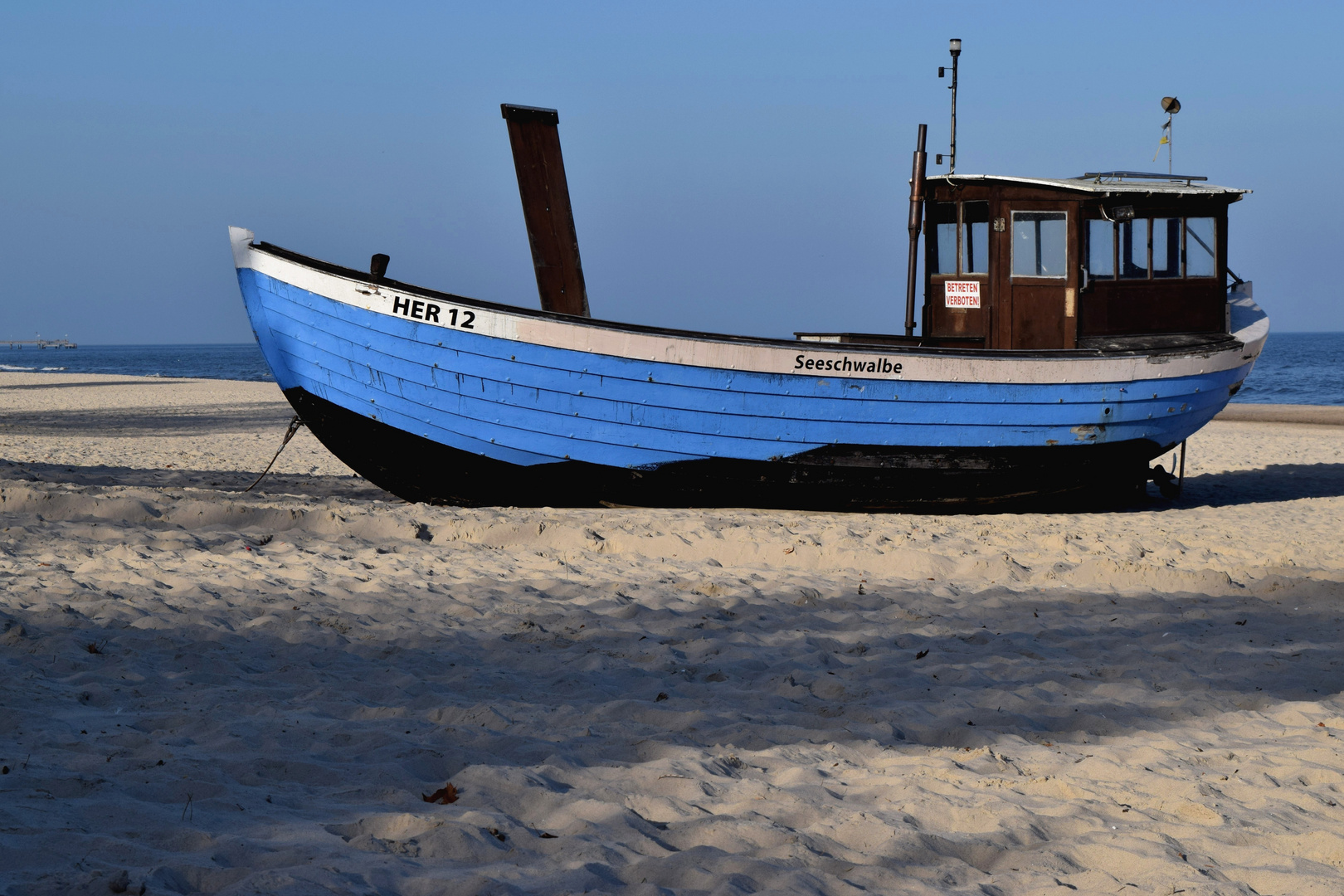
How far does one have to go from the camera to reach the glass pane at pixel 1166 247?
359 inches

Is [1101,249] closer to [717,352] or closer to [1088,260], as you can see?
[1088,260]

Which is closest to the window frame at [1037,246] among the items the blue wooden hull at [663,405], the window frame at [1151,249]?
the window frame at [1151,249]

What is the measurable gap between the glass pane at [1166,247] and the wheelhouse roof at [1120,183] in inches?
12.5

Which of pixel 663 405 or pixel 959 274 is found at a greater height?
pixel 959 274

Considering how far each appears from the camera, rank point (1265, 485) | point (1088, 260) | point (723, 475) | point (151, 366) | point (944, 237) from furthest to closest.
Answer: point (151, 366), point (1265, 485), point (944, 237), point (1088, 260), point (723, 475)

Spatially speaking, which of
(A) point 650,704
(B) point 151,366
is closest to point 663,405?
(A) point 650,704

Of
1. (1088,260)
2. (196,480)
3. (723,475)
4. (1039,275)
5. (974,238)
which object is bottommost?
(196,480)

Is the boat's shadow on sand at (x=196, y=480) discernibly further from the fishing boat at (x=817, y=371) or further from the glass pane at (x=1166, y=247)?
the glass pane at (x=1166, y=247)

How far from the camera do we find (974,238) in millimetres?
9383

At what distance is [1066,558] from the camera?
6.87 m

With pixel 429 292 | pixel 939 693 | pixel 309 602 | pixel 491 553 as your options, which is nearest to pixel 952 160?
pixel 429 292

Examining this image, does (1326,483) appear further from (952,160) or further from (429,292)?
(429,292)

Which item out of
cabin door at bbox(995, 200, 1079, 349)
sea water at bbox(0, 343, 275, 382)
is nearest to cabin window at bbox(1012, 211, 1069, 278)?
cabin door at bbox(995, 200, 1079, 349)

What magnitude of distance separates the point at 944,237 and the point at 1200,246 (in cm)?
237
